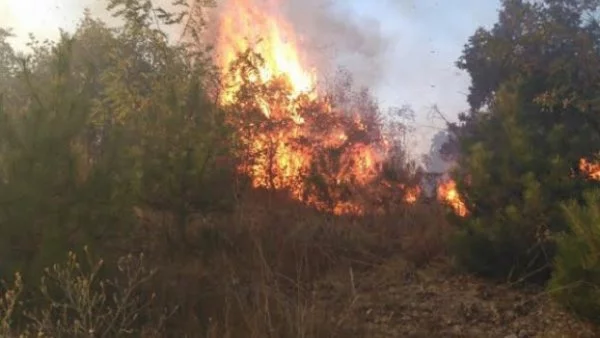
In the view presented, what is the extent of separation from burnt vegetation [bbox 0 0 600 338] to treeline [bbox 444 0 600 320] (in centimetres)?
3

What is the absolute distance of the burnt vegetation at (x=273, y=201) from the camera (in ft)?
20.6

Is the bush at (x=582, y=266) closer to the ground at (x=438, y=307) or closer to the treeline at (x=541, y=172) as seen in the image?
the treeline at (x=541, y=172)

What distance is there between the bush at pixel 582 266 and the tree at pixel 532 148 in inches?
103

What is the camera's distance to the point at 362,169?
15836mm

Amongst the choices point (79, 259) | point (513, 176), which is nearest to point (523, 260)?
point (513, 176)

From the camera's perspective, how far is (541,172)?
31.5 feet

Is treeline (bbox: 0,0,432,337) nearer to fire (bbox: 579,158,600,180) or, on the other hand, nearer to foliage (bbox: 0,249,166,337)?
foliage (bbox: 0,249,166,337)

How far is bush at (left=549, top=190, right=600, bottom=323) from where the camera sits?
5.98 meters

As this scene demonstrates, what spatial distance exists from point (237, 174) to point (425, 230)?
3.87 m

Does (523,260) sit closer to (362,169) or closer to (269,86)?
(362,169)

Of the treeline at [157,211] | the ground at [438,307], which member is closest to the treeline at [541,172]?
the ground at [438,307]

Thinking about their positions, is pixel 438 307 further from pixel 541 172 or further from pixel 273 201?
pixel 273 201

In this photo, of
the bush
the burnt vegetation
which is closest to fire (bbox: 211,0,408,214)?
the burnt vegetation

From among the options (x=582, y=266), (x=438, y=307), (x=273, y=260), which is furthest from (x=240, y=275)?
(x=582, y=266)
